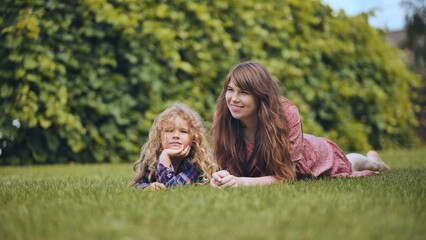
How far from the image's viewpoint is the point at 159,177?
372cm

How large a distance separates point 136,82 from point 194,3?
124 cm

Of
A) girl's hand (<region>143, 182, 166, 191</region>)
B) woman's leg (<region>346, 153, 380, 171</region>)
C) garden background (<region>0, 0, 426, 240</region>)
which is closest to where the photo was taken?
garden background (<region>0, 0, 426, 240</region>)

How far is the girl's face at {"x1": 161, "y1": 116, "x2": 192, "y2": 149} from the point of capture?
3809mm

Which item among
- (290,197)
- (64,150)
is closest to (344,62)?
(64,150)

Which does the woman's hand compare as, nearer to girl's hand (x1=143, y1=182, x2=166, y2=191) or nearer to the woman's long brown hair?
girl's hand (x1=143, y1=182, x2=166, y2=191)

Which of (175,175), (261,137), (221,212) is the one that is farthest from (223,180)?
(221,212)

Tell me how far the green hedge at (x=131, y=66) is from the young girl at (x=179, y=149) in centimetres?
274

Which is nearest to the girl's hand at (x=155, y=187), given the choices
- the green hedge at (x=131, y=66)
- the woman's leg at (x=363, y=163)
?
the woman's leg at (x=363, y=163)

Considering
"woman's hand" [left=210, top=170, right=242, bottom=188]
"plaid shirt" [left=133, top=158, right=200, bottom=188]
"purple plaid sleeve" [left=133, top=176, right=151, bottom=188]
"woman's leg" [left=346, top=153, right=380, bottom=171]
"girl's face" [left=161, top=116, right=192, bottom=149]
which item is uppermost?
"girl's face" [left=161, top=116, right=192, bottom=149]

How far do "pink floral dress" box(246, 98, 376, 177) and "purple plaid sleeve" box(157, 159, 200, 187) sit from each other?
0.45 m

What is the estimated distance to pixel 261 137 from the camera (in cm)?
401

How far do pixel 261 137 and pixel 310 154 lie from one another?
52 cm

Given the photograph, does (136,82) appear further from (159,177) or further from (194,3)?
(159,177)

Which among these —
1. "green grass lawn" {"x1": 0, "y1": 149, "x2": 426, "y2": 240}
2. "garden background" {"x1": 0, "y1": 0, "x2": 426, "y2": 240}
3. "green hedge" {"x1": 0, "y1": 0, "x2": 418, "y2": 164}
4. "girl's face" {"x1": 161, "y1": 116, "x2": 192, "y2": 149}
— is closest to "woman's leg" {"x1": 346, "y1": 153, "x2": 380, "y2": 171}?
"garden background" {"x1": 0, "y1": 0, "x2": 426, "y2": 240}
